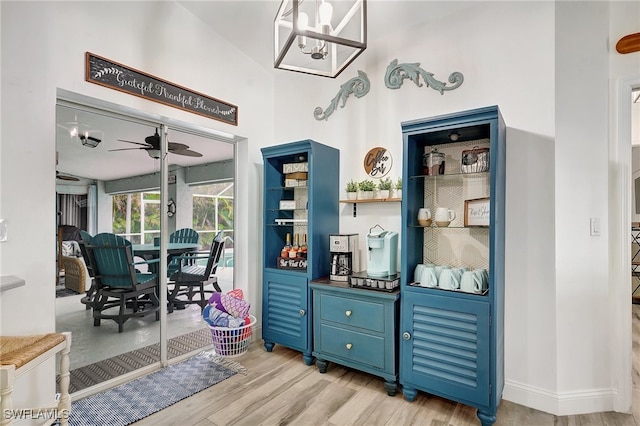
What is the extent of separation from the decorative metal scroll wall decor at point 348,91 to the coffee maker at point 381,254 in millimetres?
1340

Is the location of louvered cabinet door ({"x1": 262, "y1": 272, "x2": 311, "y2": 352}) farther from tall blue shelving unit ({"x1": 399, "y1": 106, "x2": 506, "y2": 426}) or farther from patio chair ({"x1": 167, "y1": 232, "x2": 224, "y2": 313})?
tall blue shelving unit ({"x1": 399, "y1": 106, "x2": 506, "y2": 426})

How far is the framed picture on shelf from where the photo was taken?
7.61 feet

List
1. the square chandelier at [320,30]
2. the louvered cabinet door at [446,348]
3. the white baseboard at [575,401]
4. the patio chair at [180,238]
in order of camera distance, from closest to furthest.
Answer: the square chandelier at [320,30] → the louvered cabinet door at [446,348] → the white baseboard at [575,401] → the patio chair at [180,238]

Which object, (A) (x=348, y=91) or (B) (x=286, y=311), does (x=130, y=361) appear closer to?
(B) (x=286, y=311)

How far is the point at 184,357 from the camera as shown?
3008 millimetres

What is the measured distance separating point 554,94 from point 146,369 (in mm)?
3644

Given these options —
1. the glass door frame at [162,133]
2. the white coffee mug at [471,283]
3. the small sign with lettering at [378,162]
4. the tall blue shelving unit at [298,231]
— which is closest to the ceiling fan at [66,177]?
the glass door frame at [162,133]

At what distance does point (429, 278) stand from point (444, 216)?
1.52ft

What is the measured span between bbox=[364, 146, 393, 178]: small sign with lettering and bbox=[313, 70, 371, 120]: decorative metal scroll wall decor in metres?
0.56

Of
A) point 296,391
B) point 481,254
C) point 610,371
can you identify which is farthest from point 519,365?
point 296,391

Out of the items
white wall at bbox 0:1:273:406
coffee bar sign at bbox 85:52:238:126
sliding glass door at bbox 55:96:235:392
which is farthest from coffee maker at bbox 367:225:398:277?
white wall at bbox 0:1:273:406

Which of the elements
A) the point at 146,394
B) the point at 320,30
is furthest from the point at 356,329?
the point at 320,30

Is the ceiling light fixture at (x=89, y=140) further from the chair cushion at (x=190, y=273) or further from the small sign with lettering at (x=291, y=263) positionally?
the small sign with lettering at (x=291, y=263)

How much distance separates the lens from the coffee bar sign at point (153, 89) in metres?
2.28
